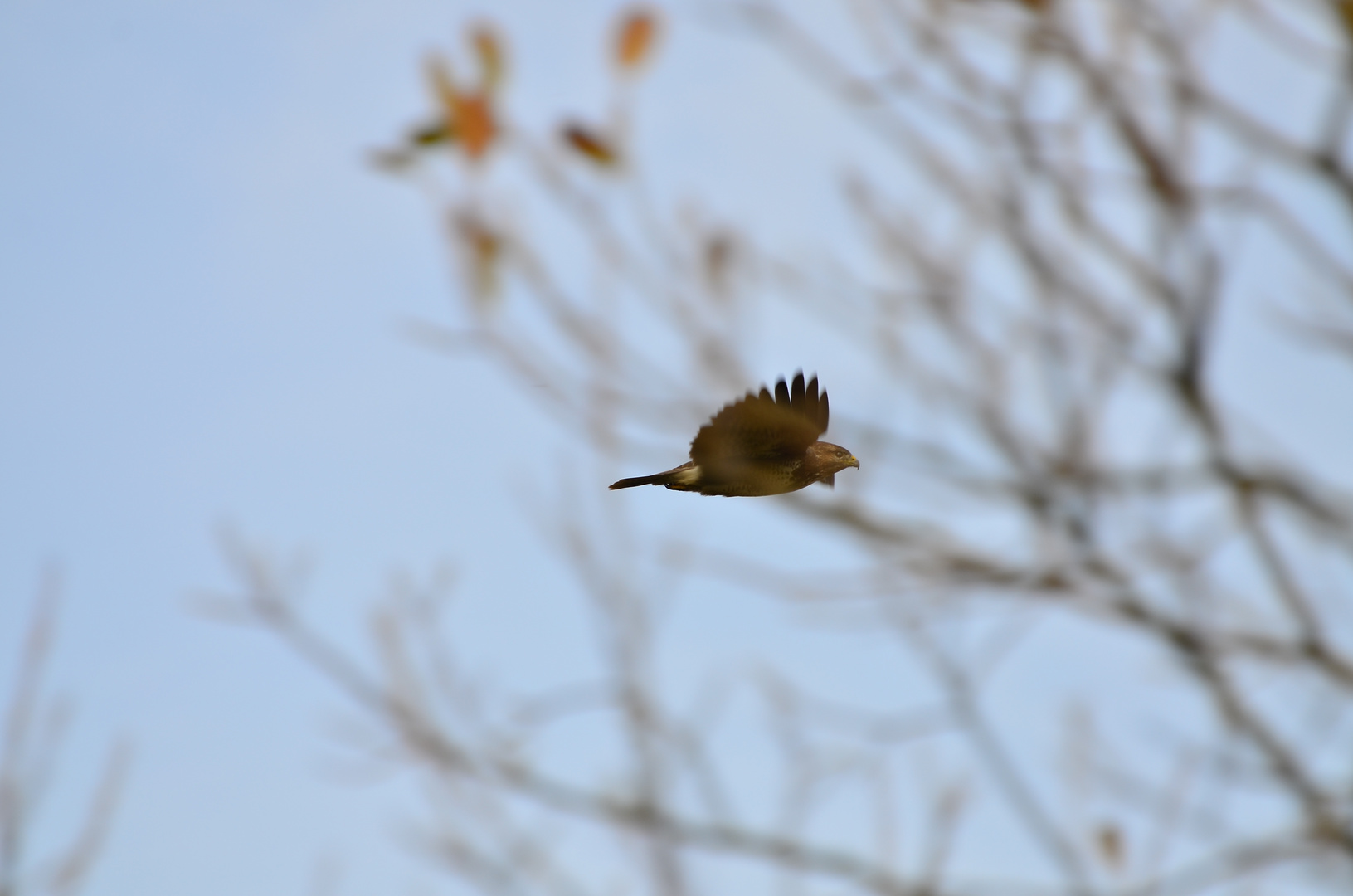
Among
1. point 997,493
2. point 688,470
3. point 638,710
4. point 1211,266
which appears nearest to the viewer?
point 688,470

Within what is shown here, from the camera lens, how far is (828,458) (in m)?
1.27

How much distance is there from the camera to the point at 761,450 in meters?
1.19

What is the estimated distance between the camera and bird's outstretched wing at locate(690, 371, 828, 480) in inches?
46.2

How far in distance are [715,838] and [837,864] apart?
0.76m

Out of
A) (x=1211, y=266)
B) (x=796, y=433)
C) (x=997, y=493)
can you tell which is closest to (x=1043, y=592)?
(x=997, y=493)

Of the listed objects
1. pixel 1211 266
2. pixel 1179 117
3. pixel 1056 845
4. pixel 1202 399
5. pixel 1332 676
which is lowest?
pixel 1056 845

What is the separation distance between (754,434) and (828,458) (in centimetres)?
11

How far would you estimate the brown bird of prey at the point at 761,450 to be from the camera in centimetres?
117

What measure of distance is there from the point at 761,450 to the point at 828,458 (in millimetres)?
108

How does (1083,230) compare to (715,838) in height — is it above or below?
above

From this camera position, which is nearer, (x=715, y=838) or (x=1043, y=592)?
(x=1043, y=592)

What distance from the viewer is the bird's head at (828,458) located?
1.24 metres

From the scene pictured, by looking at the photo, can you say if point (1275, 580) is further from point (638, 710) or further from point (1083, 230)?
point (638, 710)

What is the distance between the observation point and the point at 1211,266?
713 cm
